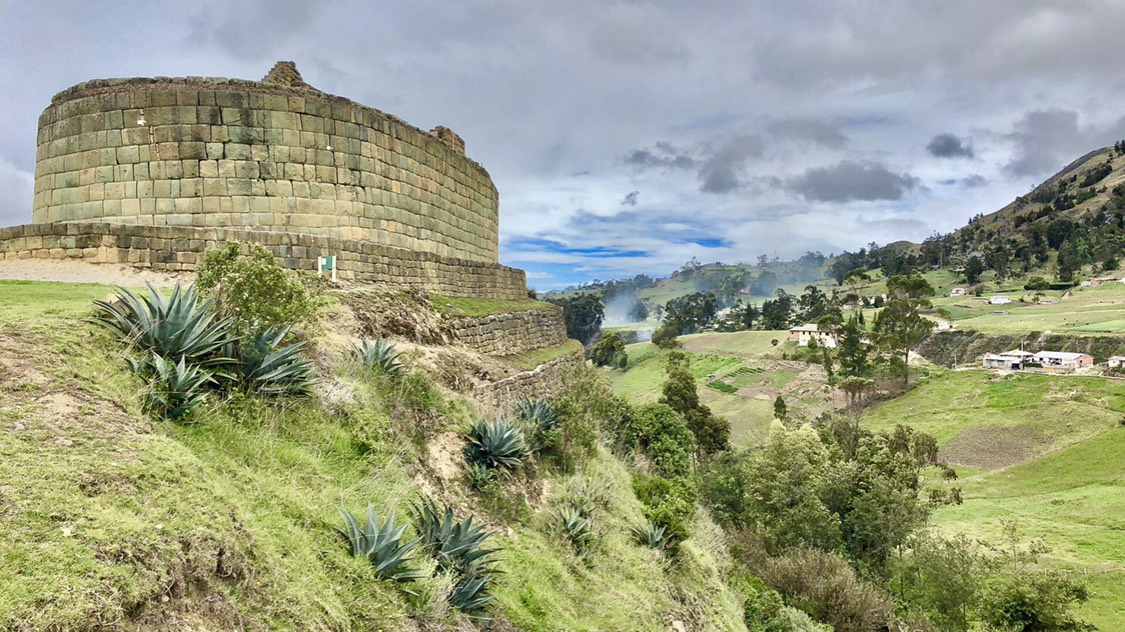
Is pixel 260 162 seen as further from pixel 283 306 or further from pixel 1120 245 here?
pixel 1120 245

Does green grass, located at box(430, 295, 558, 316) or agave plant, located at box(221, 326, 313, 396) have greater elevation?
green grass, located at box(430, 295, 558, 316)

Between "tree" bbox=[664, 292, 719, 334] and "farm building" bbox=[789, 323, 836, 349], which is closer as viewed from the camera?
"farm building" bbox=[789, 323, 836, 349]

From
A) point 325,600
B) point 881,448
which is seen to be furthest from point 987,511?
point 325,600

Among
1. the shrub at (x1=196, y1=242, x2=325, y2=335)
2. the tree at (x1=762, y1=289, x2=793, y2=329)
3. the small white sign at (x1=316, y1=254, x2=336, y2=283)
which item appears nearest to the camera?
the shrub at (x1=196, y1=242, x2=325, y2=335)

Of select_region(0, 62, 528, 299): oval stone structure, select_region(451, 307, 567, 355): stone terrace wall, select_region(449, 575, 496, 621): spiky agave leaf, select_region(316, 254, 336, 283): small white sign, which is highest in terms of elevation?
select_region(0, 62, 528, 299): oval stone structure

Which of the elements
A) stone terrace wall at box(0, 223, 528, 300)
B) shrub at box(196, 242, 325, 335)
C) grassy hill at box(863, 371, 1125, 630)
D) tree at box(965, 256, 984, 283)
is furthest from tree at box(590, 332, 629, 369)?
tree at box(965, 256, 984, 283)

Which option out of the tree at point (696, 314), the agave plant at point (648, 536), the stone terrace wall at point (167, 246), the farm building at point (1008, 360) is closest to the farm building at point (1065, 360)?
the farm building at point (1008, 360)

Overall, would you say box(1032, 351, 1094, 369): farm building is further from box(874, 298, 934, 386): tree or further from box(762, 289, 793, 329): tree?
box(762, 289, 793, 329): tree

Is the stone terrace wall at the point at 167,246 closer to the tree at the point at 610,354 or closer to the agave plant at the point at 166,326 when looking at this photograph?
the agave plant at the point at 166,326

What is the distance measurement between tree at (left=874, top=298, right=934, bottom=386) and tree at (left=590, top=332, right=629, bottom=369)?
31.8 meters

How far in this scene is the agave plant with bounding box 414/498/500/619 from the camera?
469 cm

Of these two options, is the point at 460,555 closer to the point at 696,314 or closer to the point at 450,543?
the point at 450,543

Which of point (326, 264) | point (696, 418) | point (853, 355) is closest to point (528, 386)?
point (326, 264)

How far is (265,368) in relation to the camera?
5.64 meters
